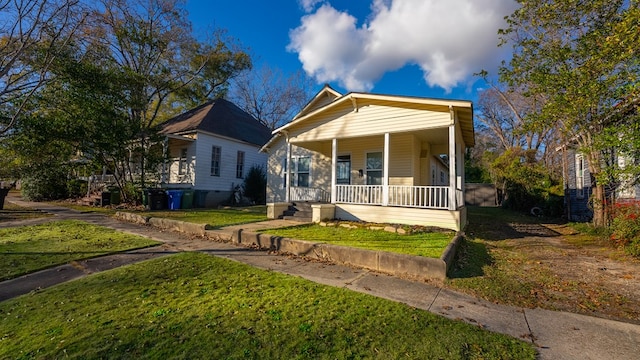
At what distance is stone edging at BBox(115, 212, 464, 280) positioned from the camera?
192 inches

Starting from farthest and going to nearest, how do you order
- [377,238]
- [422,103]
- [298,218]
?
[298,218], [422,103], [377,238]

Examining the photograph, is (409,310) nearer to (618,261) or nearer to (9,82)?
(618,261)

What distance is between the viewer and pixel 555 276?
517 cm

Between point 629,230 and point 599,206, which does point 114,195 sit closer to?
point 629,230

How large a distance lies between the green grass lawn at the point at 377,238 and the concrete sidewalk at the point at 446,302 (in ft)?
3.49

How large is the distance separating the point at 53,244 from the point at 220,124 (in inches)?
482

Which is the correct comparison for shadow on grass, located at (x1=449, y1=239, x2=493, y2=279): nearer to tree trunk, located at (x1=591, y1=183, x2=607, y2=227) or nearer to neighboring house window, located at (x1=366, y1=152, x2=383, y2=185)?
neighboring house window, located at (x1=366, y1=152, x2=383, y2=185)

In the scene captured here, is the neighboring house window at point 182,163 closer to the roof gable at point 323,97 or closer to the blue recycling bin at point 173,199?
the blue recycling bin at point 173,199

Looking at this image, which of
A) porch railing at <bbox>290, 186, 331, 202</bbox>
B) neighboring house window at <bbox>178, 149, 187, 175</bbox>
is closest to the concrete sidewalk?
porch railing at <bbox>290, 186, 331, 202</bbox>

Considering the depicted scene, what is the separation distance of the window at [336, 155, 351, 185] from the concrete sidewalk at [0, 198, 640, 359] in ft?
22.7

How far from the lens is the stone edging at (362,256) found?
489cm

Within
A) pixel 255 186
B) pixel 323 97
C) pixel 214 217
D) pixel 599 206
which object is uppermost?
pixel 323 97

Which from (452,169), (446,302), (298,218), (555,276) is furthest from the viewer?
(298,218)

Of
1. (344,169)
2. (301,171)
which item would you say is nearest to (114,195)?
(301,171)
